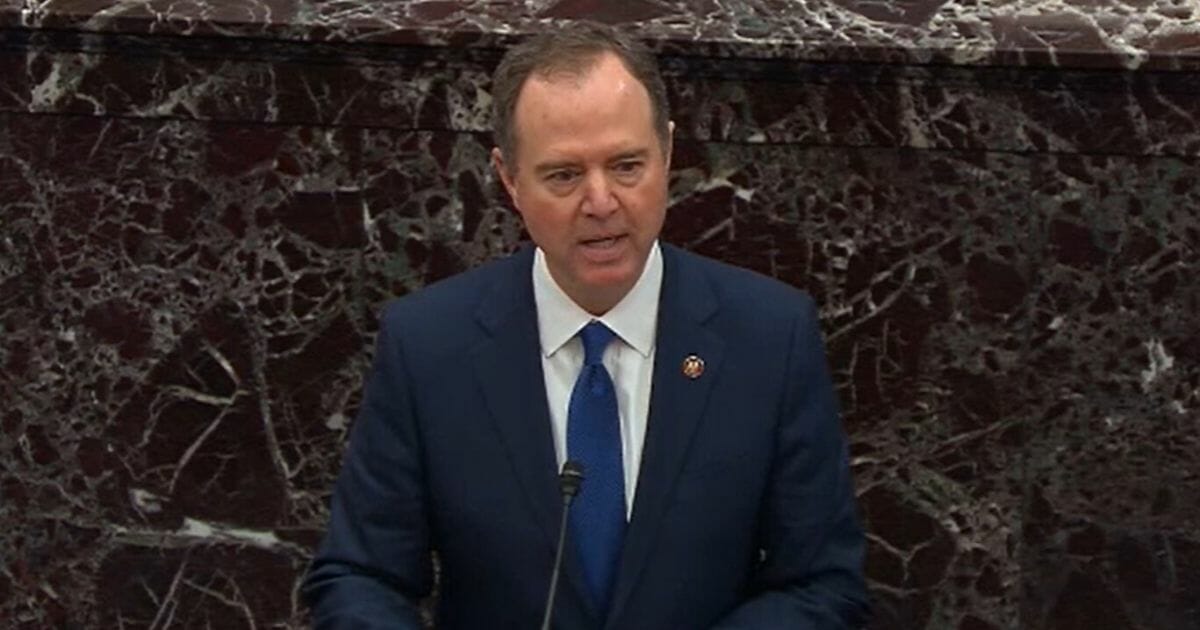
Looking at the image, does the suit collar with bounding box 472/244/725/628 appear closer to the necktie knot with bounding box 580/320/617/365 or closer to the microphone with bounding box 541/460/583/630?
the necktie knot with bounding box 580/320/617/365

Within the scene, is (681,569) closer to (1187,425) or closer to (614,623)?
(614,623)

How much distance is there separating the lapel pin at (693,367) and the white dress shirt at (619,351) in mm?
47

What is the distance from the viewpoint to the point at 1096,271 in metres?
A: 4.06

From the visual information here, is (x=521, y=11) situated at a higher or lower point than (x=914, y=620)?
higher

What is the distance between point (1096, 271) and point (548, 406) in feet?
4.39

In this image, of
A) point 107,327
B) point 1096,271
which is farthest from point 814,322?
point 107,327

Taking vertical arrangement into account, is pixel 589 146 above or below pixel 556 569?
above

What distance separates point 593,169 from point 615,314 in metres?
0.24

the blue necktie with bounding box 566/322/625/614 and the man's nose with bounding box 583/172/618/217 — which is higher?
the man's nose with bounding box 583/172/618/217

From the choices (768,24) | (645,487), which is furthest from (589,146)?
(768,24)

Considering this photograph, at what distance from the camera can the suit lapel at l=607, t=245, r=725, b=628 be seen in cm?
300

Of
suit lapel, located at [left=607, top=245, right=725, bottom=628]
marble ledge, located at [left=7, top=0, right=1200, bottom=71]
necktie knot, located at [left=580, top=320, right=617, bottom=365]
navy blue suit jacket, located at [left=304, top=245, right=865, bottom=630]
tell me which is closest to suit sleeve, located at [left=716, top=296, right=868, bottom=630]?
navy blue suit jacket, located at [left=304, top=245, right=865, bottom=630]

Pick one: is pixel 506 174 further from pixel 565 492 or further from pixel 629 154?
pixel 565 492

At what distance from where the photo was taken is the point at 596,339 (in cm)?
305
